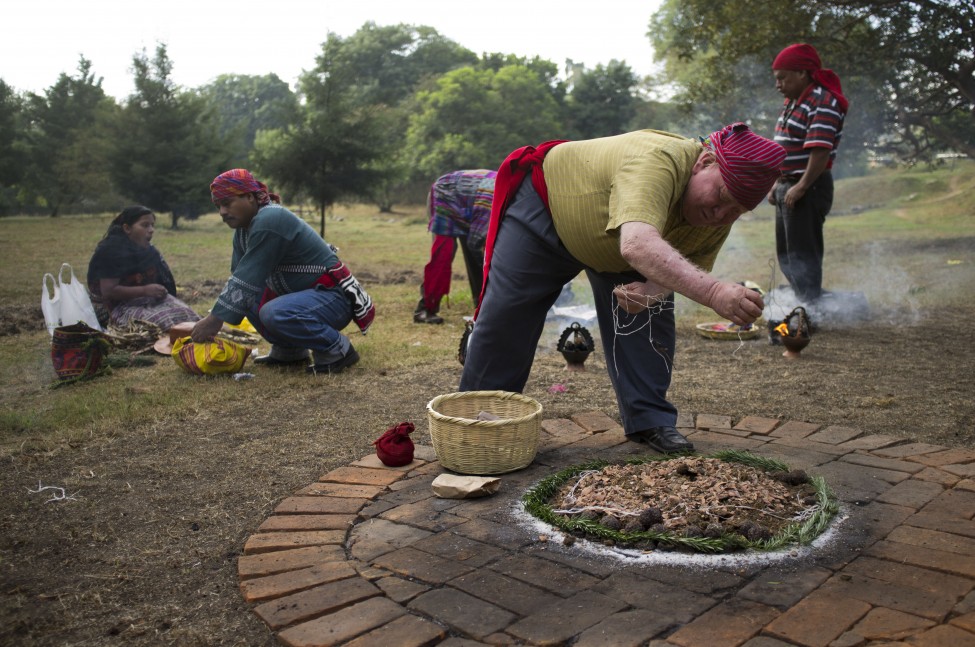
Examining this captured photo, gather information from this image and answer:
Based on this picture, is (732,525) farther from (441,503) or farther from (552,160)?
(552,160)

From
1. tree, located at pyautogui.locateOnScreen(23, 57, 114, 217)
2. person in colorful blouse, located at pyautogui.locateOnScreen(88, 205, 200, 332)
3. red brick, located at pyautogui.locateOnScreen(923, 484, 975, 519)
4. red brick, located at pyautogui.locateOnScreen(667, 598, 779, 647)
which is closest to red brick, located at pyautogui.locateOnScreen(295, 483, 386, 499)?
red brick, located at pyautogui.locateOnScreen(667, 598, 779, 647)

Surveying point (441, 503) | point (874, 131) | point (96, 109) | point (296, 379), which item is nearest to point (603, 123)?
point (874, 131)

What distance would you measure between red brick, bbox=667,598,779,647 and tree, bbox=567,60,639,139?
23923 mm

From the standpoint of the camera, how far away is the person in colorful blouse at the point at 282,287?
469 centimetres

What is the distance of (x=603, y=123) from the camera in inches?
998

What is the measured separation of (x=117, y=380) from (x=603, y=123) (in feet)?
72.6

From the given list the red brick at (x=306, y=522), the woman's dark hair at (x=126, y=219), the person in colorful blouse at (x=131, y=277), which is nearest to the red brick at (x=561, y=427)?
the red brick at (x=306, y=522)

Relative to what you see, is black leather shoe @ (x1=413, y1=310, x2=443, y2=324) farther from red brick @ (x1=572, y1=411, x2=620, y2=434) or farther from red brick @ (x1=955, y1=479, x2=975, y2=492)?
red brick @ (x1=955, y1=479, x2=975, y2=492)

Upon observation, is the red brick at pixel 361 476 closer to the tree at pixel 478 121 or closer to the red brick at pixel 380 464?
the red brick at pixel 380 464

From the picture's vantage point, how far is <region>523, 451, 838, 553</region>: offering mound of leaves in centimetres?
237

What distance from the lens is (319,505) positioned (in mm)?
2812

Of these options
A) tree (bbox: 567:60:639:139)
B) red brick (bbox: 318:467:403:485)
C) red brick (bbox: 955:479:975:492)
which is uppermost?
tree (bbox: 567:60:639:139)

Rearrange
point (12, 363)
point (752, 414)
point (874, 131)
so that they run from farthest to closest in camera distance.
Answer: point (874, 131)
point (12, 363)
point (752, 414)

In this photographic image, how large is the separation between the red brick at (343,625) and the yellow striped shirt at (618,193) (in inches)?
48.1
